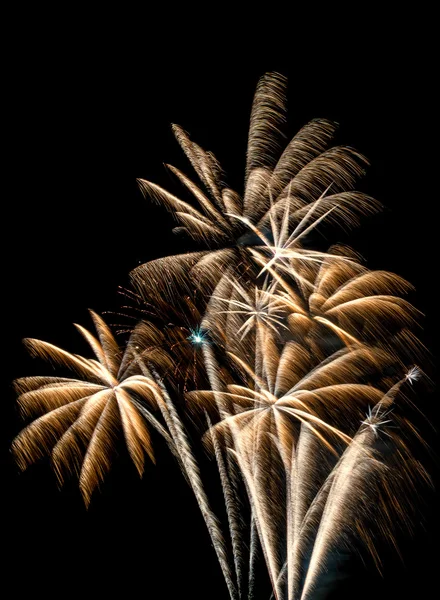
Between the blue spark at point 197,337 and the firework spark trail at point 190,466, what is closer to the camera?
the blue spark at point 197,337

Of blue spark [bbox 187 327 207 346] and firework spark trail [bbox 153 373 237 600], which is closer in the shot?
blue spark [bbox 187 327 207 346]

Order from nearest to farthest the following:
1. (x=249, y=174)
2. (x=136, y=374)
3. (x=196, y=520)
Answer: (x=249, y=174)
(x=136, y=374)
(x=196, y=520)

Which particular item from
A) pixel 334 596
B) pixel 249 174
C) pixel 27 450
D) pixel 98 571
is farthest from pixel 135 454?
pixel 98 571

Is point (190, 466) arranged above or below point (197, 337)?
below

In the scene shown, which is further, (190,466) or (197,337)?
(190,466)

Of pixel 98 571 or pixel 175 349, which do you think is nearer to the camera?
pixel 175 349

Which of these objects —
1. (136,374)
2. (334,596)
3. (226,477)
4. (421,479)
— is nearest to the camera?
(136,374)

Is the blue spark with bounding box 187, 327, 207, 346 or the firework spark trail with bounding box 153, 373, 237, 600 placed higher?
the blue spark with bounding box 187, 327, 207, 346

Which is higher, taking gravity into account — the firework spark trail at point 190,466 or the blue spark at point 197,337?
the blue spark at point 197,337

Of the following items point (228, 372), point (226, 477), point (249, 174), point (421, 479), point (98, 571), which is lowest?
point (98, 571)

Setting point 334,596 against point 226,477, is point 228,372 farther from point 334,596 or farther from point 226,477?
point 334,596

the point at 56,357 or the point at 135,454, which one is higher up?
the point at 56,357
